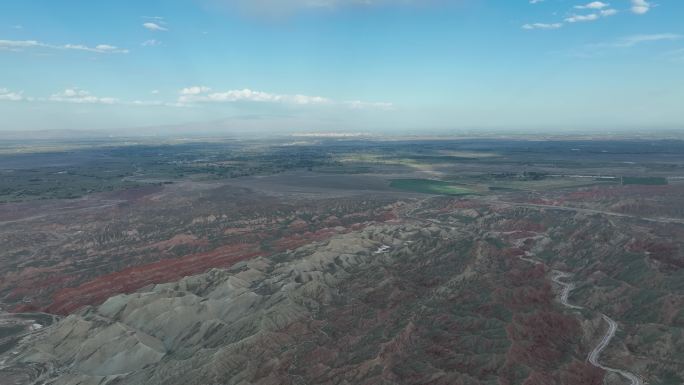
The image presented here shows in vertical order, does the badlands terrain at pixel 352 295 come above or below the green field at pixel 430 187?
below

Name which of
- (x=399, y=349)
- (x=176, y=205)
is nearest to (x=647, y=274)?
(x=399, y=349)

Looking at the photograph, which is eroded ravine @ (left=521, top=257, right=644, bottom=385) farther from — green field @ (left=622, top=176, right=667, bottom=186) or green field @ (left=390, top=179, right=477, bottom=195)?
green field @ (left=622, top=176, right=667, bottom=186)

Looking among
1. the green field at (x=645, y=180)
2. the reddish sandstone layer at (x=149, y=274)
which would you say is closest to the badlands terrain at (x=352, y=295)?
the reddish sandstone layer at (x=149, y=274)

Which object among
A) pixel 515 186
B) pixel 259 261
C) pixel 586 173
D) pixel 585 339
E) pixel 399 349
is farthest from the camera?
pixel 586 173

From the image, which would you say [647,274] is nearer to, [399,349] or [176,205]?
[399,349]

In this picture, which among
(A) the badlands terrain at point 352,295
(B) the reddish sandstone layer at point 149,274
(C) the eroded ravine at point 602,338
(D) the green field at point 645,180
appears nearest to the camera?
(C) the eroded ravine at point 602,338

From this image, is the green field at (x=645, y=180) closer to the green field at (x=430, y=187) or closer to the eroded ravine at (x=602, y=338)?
the green field at (x=430, y=187)

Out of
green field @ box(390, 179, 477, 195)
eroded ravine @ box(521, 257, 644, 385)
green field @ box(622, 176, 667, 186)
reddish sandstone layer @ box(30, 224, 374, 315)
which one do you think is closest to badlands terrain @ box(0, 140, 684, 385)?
eroded ravine @ box(521, 257, 644, 385)
